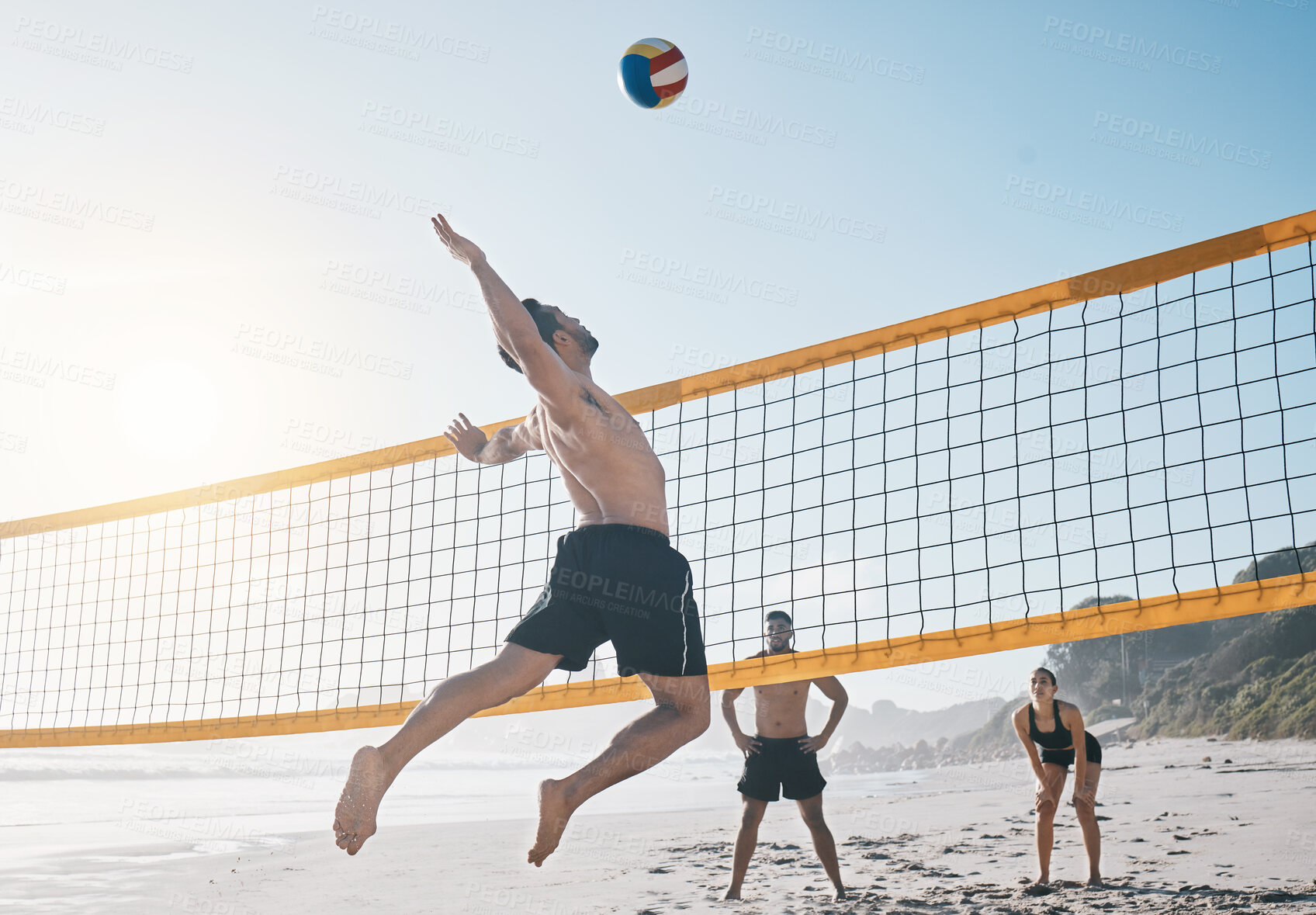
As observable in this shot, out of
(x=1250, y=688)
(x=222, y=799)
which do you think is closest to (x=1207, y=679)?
(x=1250, y=688)

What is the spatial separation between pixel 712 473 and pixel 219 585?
3668 millimetres

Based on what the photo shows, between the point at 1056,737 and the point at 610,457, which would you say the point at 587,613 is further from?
the point at 1056,737

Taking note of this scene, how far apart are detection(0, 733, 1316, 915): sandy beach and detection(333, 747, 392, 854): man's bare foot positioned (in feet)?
11.3

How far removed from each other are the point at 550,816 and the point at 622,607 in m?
0.62

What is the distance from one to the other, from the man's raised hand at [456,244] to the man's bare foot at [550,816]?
1.50m

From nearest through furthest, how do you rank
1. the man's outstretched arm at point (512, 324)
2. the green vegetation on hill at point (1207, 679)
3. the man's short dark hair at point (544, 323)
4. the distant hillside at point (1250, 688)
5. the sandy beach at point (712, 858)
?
1. the man's outstretched arm at point (512, 324)
2. the man's short dark hair at point (544, 323)
3. the sandy beach at point (712, 858)
4. the distant hillside at point (1250, 688)
5. the green vegetation on hill at point (1207, 679)

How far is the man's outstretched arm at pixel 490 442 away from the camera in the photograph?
3686 millimetres

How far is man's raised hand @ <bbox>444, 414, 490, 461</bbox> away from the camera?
399 cm

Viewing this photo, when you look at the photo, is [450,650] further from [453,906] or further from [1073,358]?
[1073,358]

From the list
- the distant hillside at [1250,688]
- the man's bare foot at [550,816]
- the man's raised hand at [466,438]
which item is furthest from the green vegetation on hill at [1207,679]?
the man's bare foot at [550,816]

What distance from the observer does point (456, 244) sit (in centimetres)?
294

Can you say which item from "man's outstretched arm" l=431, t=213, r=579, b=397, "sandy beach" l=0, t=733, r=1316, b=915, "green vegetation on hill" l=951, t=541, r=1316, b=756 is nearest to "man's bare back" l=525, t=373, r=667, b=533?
"man's outstretched arm" l=431, t=213, r=579, b=397

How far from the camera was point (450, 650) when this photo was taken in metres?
5.38

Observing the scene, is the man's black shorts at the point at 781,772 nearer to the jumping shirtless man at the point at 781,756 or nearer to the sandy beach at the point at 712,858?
the jumping shirtless man at the point at 781,756
